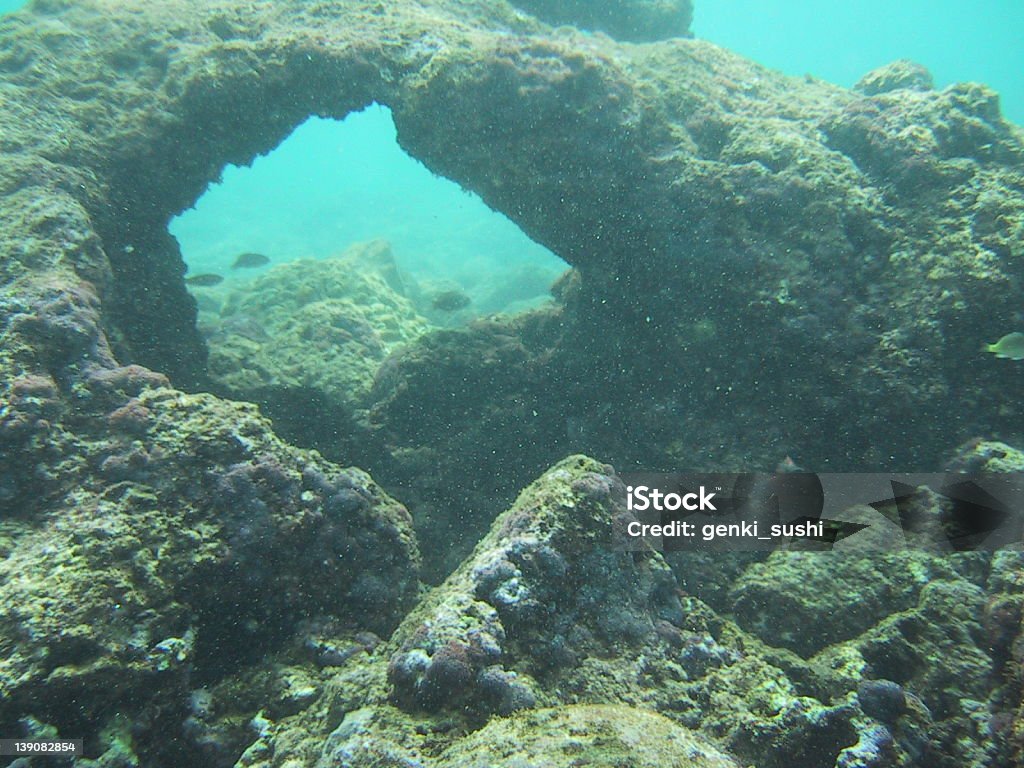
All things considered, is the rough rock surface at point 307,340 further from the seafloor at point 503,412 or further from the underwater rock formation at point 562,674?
the underwater rock formation at point 562,674

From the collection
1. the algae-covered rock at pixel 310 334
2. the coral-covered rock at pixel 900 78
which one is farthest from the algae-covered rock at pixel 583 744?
the coral-covered rock at pixel 900 78

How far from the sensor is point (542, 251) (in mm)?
33125

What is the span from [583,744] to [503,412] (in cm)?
510

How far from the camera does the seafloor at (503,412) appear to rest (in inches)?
120

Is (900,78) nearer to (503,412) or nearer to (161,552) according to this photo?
(503,412)

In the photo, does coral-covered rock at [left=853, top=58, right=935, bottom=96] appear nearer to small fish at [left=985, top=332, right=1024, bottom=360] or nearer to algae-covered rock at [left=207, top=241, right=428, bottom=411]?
small fish at [left=985, top=332, right=1024, bottom=360]

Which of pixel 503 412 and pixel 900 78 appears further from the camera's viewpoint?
pixel 900 78

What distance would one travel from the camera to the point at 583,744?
2.24 m

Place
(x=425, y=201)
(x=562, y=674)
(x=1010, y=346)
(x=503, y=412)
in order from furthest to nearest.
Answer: (x=425, y=201), (x=503, y=412), (x=1010, y=346), (x=562, y=674)

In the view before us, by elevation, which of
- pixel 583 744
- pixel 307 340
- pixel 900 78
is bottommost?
pixel 583 744

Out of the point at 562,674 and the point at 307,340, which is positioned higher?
the point at 307,340

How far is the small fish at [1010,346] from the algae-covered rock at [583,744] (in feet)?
16.2

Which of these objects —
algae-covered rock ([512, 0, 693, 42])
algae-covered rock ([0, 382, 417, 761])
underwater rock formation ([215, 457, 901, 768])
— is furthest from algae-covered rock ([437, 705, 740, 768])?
algae-covered rock ([512, 0, 693, 42])

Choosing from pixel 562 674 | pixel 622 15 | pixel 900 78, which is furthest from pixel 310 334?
pixel 900 78
